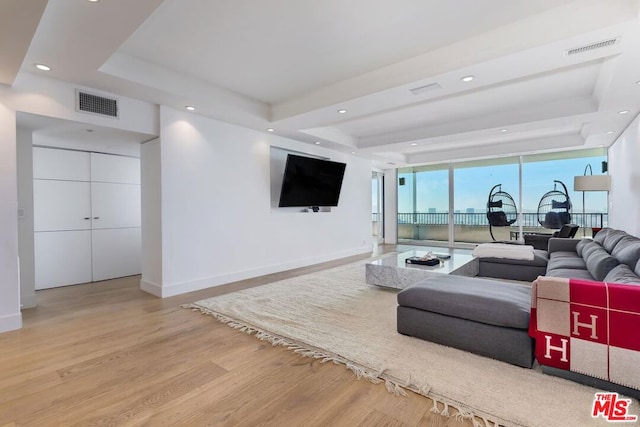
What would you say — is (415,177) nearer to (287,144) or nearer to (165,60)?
(287,144)

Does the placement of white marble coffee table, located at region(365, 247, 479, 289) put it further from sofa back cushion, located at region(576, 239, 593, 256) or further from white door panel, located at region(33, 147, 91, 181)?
white door panel, located at region(33, 147, 91, 181)

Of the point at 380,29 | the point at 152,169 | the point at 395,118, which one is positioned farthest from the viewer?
the point at 395,118

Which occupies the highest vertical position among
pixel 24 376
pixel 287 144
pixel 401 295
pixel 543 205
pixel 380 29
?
pixel 380 29

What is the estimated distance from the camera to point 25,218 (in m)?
3.60

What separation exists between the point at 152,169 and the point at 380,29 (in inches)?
129

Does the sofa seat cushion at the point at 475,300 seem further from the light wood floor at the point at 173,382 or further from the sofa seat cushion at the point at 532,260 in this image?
the sofa seat cushion at the point at 532,260

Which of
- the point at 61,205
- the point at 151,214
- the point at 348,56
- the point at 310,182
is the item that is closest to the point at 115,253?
the point at 61,205

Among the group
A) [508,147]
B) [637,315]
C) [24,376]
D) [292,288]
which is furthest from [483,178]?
[24,376]

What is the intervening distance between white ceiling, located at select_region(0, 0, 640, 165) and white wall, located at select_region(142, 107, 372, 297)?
0.42m

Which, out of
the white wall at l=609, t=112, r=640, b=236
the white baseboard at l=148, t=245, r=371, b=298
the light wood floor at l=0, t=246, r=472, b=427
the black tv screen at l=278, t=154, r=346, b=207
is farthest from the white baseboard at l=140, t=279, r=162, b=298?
the white wall at l=609, t=112, r=640, b=236

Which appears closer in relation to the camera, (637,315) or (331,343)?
(637,315)

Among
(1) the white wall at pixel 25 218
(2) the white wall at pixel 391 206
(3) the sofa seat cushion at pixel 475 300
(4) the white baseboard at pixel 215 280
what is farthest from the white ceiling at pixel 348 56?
(2) the white wall at pixel 391 206

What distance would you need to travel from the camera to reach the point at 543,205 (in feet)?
24.6

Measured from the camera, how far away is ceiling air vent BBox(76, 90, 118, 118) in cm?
338
